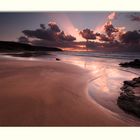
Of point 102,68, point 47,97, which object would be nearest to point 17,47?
point 47,97

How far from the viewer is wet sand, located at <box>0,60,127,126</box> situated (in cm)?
147

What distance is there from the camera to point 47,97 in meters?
1.63

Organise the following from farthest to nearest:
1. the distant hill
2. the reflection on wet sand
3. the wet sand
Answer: the distant hill
the reflection on wet sand
the wet sand

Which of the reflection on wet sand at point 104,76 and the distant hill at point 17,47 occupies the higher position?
the distant hill at point 17,47

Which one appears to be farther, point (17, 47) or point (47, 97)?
point (17, 47)

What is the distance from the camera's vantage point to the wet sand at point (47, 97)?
1471mm

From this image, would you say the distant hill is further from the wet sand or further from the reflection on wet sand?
the reflection on wet sand

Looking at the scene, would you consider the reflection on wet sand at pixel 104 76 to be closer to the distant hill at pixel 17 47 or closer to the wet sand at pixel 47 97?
the wet sand at pixel 47 97

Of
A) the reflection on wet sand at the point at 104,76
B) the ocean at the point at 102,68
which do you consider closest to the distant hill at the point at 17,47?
the ocean at the point at 102,68

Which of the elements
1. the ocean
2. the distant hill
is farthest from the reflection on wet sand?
the distant hill

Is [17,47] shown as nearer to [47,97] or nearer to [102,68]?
[47,97]
